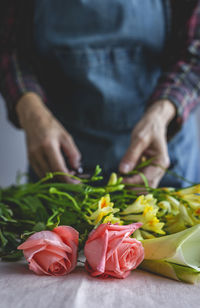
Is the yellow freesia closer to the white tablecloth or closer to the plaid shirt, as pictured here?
the white tablecloth

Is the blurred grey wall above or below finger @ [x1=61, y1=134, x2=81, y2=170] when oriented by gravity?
below

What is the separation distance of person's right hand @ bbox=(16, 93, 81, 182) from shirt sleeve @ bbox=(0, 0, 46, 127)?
0.11 ft

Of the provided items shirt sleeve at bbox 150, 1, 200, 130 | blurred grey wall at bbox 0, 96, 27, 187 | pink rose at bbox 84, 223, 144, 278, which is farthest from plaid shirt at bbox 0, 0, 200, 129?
blurred grey wall at bbox 0, 96, 27, 187

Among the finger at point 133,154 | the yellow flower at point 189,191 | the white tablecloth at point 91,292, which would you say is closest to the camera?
the white tablecloth at point 91,292

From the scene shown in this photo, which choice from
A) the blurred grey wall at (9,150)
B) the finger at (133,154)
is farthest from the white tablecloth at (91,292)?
Result: the blurred grey wall at (9,150)

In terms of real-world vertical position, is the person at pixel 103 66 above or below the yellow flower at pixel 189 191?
above

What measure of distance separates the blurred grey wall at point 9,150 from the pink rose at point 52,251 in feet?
3.38

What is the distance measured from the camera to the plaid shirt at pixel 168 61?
0.69m

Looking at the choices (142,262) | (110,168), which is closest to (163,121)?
(110,168)

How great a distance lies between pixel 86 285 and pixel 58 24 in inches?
23.6

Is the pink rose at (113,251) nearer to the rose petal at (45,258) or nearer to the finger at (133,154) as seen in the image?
the rose petal at (45,258)

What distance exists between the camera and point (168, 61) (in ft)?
2.66

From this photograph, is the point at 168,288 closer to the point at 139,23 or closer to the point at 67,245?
the point at 67,245

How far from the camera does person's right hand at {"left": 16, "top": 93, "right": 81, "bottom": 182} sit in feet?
1.92
